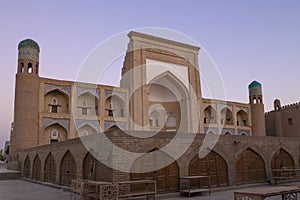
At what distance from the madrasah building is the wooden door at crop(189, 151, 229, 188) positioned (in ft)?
0.11

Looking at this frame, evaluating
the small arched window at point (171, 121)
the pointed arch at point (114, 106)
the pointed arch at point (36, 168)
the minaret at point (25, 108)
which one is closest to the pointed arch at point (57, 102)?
the minaret at point (25, 108)

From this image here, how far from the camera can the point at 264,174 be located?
39.4 ft

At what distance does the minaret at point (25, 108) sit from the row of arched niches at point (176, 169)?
18.7ft

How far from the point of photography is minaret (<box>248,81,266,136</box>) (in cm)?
2948

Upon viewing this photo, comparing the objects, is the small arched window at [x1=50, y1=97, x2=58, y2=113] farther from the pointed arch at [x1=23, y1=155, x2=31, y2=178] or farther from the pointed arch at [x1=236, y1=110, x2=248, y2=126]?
the pointed arch at [x1=236, y1=110, x2=248, y2=126]

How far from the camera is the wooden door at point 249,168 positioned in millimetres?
11209

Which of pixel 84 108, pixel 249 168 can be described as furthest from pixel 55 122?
pixel 249 168

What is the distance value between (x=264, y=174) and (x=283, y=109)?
68.2 ft

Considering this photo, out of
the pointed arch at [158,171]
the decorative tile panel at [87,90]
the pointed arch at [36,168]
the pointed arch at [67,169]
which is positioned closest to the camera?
the pointed arch at [158,171]

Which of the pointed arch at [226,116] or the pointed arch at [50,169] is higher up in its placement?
the pointed arch at [226,116]

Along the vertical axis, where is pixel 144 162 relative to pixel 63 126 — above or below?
below

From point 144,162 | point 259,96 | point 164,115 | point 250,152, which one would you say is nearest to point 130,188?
point 144,162

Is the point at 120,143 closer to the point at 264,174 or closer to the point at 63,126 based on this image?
the point at 264,174

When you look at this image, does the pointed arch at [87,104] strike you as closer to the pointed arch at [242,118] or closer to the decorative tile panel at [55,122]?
the decorative tile panel at [55,122]
